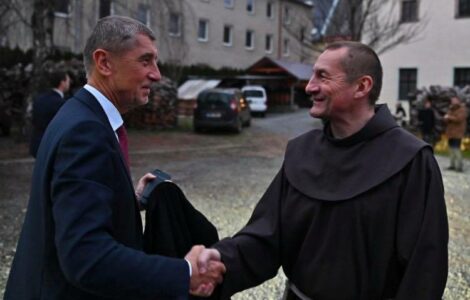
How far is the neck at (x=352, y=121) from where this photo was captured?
92.5 inches

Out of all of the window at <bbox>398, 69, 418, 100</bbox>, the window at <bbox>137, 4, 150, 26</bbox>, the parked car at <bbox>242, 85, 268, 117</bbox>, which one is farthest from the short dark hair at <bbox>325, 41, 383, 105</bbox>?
the parked car at <bbox>242, 85, 268, 117</bbox>

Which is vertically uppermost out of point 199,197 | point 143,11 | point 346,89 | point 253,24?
point 253,24

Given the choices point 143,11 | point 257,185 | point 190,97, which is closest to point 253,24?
point 190,97

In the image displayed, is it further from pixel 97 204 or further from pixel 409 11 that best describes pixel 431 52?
pixel 97 204

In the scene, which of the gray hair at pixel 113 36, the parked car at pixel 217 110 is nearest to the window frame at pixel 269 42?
the parked car at pixel 217 110

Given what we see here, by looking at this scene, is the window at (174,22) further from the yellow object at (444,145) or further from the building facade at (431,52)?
the building facade at (431,52)

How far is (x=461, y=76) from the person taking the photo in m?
30.2

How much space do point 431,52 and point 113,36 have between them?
31242 mm

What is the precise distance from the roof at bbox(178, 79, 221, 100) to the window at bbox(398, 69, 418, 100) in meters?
9.92

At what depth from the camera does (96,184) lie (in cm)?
167

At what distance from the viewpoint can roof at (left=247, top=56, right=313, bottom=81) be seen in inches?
1528

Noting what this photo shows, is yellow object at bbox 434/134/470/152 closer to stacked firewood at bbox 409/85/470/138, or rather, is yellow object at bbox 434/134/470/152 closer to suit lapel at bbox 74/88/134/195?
stacked firewood at bbox 409/85/470/138

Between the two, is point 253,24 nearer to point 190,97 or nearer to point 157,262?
point 190,97

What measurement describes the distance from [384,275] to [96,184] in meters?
1.13
